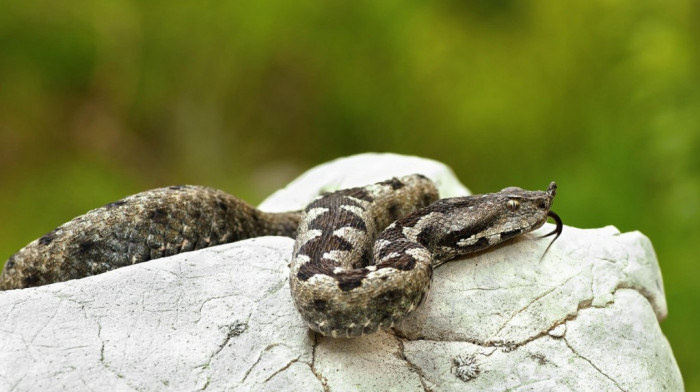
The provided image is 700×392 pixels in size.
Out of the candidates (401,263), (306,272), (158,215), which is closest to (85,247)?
(158,215)

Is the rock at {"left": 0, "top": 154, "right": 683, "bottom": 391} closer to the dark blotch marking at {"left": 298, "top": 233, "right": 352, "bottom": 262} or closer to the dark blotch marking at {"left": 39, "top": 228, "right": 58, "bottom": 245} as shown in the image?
the dark blotch marking at {"left": 298, "top": 233, "right": 352, "bottom": 262}

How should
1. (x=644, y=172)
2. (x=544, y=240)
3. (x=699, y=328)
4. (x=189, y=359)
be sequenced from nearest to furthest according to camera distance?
(x=189, y=359) < (x=544, y=240) < (x=699, y=328) < (x=644, y=172)

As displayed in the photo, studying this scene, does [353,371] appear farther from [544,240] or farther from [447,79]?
[447,79]

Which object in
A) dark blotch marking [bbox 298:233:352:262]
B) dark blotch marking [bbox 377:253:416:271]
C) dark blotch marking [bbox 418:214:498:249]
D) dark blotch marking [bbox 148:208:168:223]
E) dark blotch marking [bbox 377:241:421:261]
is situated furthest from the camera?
dark blotch marking [bbox 148:208:168:223]

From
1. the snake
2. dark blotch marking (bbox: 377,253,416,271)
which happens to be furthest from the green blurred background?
dark blotch marking (bbox: 377,253,416,271)

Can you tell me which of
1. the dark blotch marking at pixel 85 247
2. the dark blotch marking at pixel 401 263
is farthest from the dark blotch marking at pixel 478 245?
the dark blotch marking at pixel 85 247

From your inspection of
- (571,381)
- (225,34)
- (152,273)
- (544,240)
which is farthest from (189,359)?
(225,34)

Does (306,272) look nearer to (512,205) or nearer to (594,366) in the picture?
(512,205)
